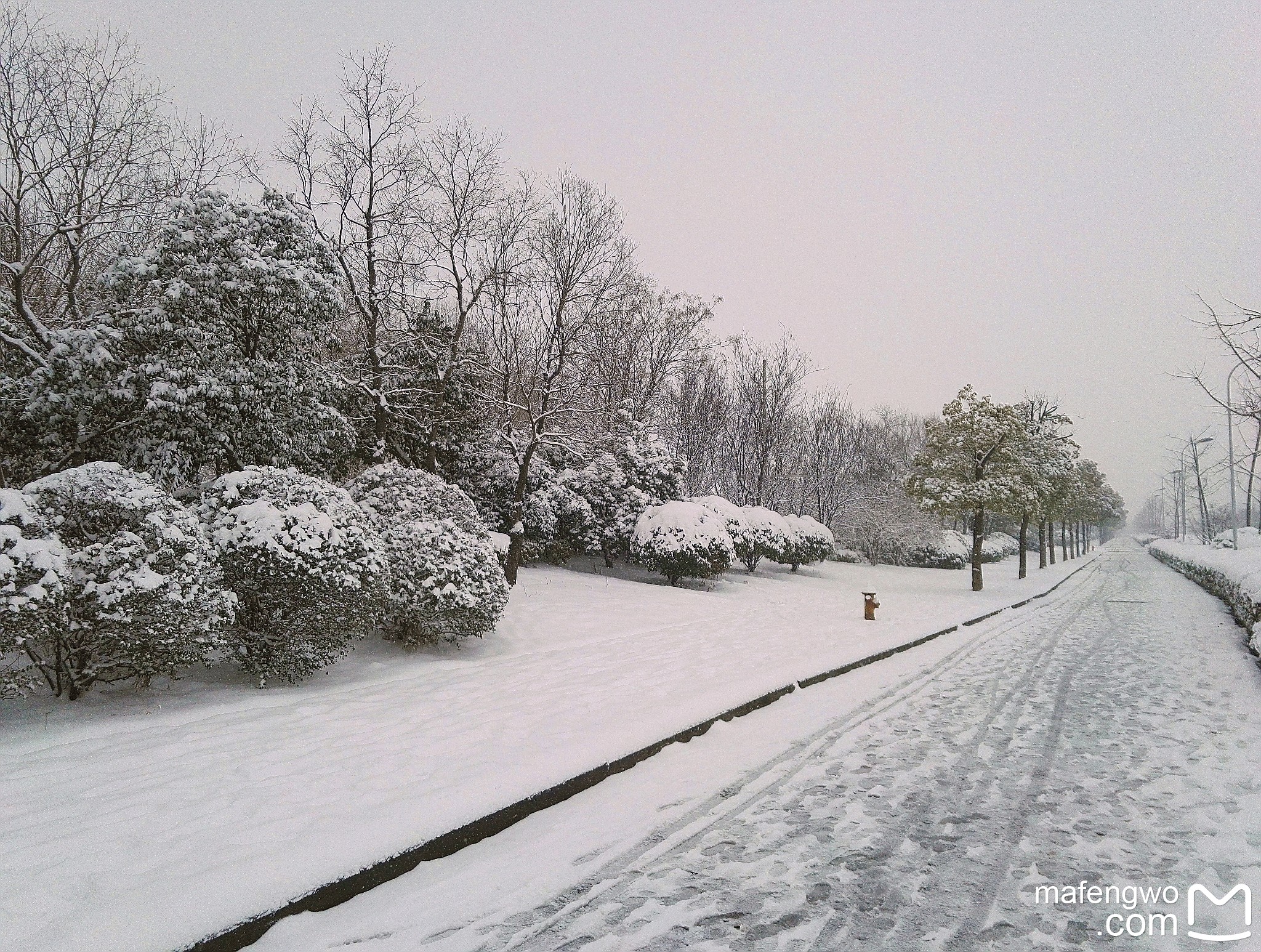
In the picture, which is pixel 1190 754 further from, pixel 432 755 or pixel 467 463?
pixel 467 463

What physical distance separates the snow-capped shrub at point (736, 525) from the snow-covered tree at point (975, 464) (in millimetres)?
7317

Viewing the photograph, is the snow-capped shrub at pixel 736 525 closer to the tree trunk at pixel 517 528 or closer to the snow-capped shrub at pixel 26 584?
the tree trunk at pixel 517 528

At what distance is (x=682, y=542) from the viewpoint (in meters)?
19.0

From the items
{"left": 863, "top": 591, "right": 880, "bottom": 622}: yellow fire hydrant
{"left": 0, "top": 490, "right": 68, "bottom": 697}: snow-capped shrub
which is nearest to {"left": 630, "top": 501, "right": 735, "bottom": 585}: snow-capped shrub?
{"left": 863, "top": 591, "right": 880, "bottom": 622}: yellow fire hydrant

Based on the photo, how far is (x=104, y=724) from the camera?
5988 millimetres

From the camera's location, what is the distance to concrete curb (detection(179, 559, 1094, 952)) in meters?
3.07

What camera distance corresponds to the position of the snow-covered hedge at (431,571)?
9.02 meters

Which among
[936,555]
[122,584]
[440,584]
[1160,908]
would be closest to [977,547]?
[936,555]

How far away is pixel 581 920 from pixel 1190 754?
5806 mm

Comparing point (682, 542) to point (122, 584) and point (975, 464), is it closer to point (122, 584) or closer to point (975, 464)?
point (975, 464)

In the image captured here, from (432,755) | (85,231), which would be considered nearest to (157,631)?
(432,755)

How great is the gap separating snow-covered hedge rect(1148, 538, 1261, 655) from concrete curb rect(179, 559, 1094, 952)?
10.7 metres

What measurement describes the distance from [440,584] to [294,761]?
4.00 metres

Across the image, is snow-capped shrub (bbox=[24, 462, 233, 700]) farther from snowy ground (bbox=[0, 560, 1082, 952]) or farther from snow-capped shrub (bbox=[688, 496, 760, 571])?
snow-capped shrub (bbox=[688, 496, 760, 571])
